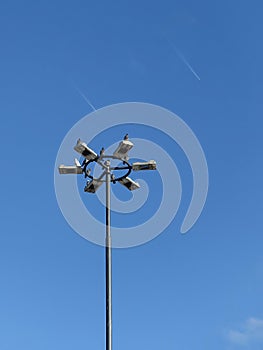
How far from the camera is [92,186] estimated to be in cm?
2502

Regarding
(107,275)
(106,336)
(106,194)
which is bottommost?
(106,336)

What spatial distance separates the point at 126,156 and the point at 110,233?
2.04 m

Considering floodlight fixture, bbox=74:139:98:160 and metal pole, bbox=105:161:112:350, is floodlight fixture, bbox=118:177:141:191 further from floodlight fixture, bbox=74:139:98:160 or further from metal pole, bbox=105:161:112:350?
floodlight fixture, bbox=74:139:98:160

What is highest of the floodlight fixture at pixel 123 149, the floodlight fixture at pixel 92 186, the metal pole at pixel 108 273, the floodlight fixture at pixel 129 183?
the floodlight fixture at pixel 123 149

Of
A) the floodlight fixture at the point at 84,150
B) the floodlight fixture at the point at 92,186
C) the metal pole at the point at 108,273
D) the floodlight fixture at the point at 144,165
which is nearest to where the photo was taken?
the metal pole at the point at 108,273

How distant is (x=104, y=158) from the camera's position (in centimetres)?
2453

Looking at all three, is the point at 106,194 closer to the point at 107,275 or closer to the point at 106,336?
the point at 107,275

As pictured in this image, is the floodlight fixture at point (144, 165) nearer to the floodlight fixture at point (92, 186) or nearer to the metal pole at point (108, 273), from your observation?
the metal pole at point (108, 273)

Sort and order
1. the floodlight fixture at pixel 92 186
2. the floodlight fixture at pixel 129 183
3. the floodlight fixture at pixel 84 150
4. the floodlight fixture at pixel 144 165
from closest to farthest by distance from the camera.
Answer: the floodlight fixture at pixel 84 150 → the floodlight fixture at pixel 92 186 → the floodlight fixture at pixel 144 165 → the floodlight fixture at pixel 129 183

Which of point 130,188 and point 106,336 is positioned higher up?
point 130,188

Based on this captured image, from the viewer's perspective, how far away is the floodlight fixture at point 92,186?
24.9 metres

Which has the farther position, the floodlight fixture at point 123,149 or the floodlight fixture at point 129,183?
the floodlight fixture at point 129,183

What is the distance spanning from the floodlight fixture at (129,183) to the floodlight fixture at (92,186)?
660mm

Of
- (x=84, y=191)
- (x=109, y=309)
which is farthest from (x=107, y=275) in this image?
(x=84, y=191)
